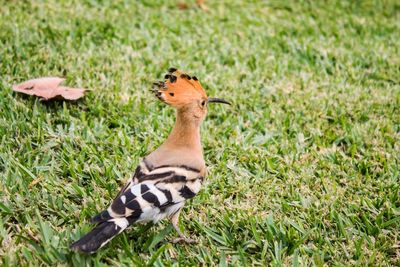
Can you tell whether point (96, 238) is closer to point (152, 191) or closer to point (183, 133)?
point (152, 191)

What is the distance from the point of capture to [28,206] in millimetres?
3330

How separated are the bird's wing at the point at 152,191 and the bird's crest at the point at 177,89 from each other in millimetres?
401

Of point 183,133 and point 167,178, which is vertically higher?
point 183,133

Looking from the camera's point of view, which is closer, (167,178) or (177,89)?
(167,178)

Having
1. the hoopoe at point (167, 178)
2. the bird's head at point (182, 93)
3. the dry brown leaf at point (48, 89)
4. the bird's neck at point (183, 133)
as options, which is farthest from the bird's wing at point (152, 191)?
the dry brown leaf at point (48, 89)

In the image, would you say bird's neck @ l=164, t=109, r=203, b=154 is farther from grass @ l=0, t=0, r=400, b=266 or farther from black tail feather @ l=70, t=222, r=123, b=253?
black tail feather @ l=70, t=222, r=123, b=253

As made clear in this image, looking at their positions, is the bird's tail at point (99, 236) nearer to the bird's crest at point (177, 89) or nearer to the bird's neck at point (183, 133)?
the bird's neck at point (183, 133)

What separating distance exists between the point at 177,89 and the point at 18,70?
6.81 ft

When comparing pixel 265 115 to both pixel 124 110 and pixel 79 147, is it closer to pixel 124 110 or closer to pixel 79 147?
pixel 124 110

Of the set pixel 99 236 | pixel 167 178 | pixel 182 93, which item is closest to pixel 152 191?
pixel 167 178

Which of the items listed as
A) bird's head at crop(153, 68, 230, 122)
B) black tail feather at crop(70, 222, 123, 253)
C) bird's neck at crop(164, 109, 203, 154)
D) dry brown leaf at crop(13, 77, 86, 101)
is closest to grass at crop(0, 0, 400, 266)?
dry brown leaf at crop(13, 77, 86, 101)

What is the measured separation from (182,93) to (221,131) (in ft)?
3.97

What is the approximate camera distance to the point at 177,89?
3217 mm

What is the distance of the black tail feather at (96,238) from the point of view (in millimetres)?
2668
